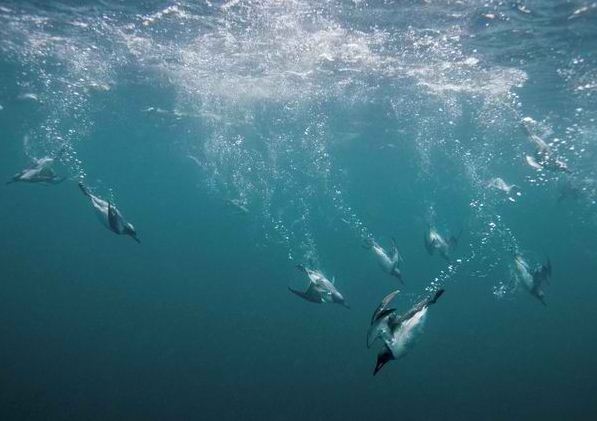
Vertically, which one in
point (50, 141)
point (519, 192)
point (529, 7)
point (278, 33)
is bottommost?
point (519, 192)

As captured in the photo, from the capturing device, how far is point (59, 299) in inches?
947

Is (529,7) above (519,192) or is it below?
above

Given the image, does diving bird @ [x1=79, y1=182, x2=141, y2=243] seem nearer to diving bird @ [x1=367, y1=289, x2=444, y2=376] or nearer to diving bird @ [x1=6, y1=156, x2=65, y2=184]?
diving bird @ [x1=6, y1=156, x2=65, y2=184]

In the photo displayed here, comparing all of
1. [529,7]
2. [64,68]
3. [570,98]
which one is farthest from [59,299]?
[570,98]

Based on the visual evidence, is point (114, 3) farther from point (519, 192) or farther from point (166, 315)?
point (519, 192)

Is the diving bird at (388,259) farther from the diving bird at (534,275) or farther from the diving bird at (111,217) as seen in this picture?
the diving bird at (111,217)

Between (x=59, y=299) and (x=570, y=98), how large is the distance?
3070 cm

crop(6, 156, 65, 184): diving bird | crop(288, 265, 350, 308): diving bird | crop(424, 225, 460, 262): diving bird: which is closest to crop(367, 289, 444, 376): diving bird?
crop(288, 265, 350, 308): diving bird

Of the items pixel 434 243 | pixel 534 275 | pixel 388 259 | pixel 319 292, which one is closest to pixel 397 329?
pixel 319 292

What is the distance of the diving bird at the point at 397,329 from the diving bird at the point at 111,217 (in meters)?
3.44

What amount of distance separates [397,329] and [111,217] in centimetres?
388

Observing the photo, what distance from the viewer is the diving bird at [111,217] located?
5.31 meters

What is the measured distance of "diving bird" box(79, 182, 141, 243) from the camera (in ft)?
17.4

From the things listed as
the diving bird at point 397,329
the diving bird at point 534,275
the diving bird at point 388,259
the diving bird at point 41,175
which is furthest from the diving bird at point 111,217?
the diving bird at point 534,275
